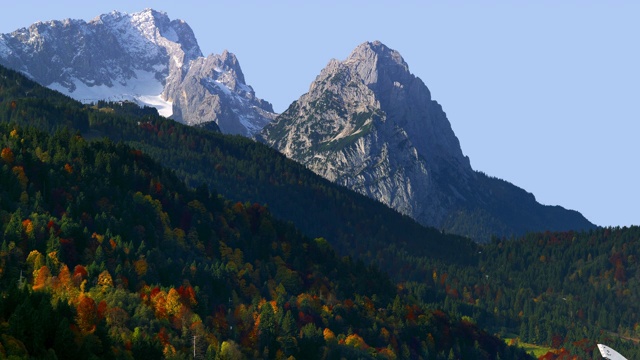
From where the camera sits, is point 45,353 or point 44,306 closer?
point 45,353

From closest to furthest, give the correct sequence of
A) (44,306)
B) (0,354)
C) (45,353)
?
1. (0,354)
2. (45,353)
3. (44,306)

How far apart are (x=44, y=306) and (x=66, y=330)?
9.32 m

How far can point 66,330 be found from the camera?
7293 inches

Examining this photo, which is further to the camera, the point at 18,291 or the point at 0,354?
the point at 18,291

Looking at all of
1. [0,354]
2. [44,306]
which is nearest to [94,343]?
[44,306]

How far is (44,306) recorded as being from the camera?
192875 millimetres

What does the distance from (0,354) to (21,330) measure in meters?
14.7

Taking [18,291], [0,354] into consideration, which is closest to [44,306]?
[18,291]

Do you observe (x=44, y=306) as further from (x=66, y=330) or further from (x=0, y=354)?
(x=0, y=354)

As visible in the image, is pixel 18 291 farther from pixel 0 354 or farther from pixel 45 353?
pixel 0 354

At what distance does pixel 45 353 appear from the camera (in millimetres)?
180375

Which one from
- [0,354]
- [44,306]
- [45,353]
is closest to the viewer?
[0,354]

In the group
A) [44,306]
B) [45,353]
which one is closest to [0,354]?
[45,353]

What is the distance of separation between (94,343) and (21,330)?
20353 mm
